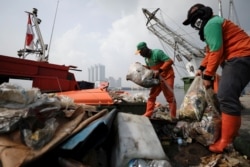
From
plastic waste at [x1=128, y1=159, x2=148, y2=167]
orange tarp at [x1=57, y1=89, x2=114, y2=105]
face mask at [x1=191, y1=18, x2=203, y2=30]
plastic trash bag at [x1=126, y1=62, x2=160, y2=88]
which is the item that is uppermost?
face mask at [x1=191, y1=18, x2=203, y2=30]

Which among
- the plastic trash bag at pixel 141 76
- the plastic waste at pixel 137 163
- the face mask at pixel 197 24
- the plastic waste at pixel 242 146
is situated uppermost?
the face mask at pixel 197 24

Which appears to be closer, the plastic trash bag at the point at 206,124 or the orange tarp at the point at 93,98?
the plastic trash bag at the point at 206,124

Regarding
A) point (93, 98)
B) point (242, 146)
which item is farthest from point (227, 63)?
point (93, 98)

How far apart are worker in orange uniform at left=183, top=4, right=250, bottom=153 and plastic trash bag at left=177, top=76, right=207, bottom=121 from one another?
30 centimetres

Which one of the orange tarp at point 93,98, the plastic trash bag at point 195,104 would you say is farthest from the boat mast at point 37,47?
the plastic trash bag at point 195,104

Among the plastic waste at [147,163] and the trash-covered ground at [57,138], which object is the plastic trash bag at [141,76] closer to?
the trash-covered ground at [57,138]

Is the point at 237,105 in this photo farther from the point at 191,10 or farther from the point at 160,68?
the point at 160,68

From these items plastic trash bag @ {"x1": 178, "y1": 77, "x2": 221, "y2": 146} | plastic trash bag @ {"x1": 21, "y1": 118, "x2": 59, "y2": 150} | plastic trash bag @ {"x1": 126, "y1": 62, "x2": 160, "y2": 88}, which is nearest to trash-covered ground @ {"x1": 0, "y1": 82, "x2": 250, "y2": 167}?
plastic trash bag @ {"x1": 21, "y1": 118, "x2": 59, "y2": 150}

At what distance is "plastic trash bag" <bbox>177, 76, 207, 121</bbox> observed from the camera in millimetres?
2941

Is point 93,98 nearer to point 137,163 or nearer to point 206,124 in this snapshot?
point 206,124

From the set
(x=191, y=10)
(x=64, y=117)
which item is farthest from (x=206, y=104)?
(x=64, y=117)

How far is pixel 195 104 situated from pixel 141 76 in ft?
4.24

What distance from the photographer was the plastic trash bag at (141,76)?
406 cm

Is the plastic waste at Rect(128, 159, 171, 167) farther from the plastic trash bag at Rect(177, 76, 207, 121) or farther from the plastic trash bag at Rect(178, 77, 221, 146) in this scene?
the plastic trash bag at Rect(177, 76, 207, 121)
